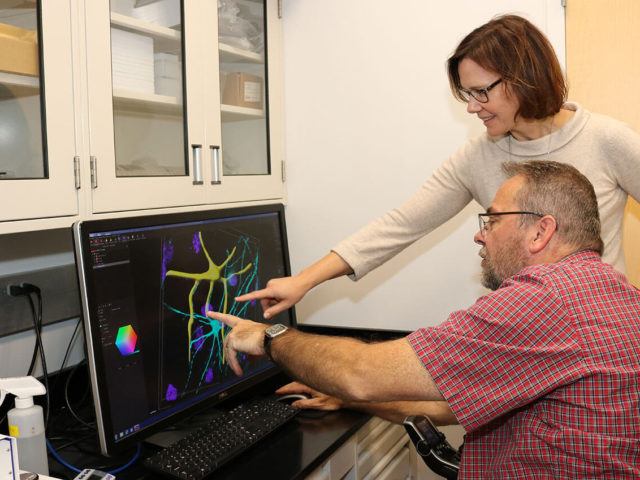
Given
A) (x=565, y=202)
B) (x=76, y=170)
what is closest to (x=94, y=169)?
(x=76, y=170)

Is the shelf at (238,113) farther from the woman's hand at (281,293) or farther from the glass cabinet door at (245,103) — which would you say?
the woman's hand at (281,293)

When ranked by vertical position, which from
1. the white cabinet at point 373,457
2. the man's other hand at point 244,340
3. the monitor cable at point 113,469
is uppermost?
the man's other hand at point 244,340

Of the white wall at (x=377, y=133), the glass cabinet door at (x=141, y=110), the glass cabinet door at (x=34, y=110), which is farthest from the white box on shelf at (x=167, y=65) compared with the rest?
the white wall at (x=377, y=133)

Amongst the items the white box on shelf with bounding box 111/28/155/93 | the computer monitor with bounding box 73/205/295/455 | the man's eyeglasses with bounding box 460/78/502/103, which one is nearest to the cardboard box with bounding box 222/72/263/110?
the white box on shelf with bounding box 111/28/155/93

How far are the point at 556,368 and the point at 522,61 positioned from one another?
0.76 meters

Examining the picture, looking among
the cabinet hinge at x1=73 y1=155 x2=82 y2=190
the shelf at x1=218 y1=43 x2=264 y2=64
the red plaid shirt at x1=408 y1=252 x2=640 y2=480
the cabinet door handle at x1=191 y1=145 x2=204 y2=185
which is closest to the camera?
the red plaid shirt at x1=408 y1=252 x2=640 y2=480

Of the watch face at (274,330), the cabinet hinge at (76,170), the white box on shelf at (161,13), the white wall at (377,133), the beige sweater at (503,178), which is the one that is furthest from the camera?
the white wall at (377,133)

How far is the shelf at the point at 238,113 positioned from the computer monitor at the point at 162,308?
0.39 meters

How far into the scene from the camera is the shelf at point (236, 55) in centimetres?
189

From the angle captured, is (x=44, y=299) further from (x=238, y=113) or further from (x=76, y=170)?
(x=238, y=113)

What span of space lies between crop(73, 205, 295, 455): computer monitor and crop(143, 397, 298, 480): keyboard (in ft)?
0.19

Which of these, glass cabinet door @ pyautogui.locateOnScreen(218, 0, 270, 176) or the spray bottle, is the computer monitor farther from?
glass cabinet door @ pyautogui.locateOnScreen(218, 0, 270, 176)

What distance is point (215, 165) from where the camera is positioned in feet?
6.02

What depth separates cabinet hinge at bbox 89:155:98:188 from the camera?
1.42m
